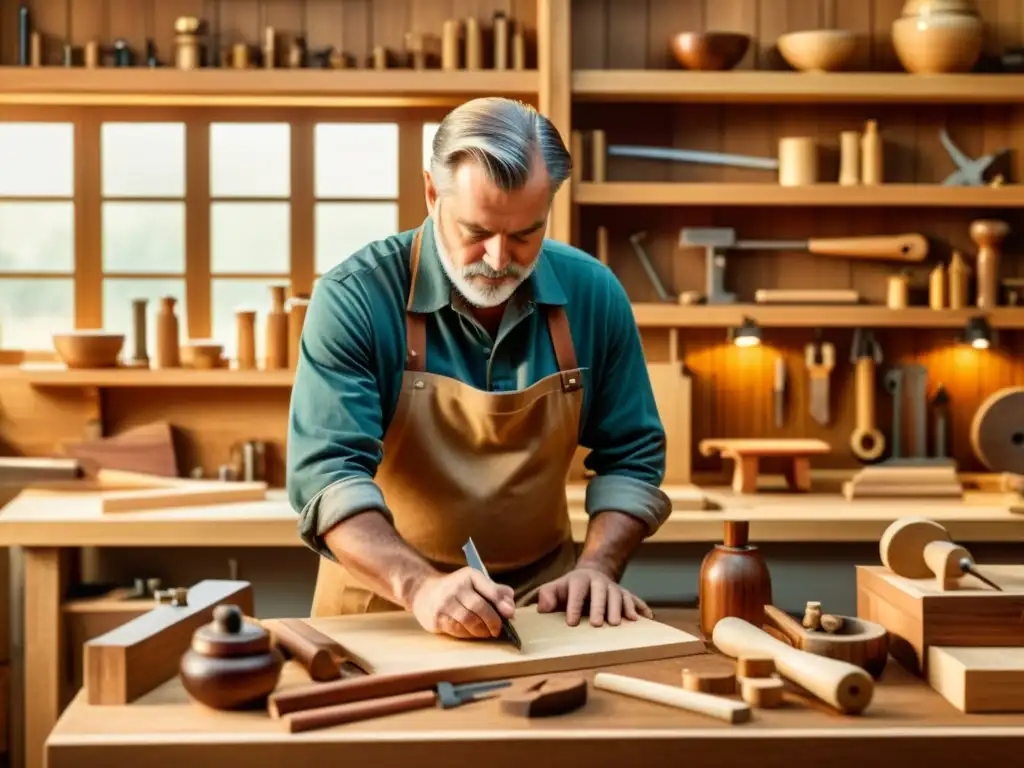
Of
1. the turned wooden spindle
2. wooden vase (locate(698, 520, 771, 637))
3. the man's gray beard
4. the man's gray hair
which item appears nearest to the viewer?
wooden vase (locate(698, 520, 771, 637))

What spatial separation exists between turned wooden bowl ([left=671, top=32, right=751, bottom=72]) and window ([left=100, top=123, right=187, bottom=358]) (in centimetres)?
186

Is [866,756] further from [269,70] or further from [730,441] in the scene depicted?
[269,70]

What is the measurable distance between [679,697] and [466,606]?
1.18 ft

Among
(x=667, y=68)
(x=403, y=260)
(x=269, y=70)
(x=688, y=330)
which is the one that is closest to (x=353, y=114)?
(x=269, y=70)

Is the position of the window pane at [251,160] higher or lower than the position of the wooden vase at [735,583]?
higher

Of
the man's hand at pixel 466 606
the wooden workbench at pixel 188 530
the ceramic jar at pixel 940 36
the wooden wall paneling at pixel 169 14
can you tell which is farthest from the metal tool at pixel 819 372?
the man's hand at pixel 466 606

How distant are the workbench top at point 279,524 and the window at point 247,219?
40.3 inches

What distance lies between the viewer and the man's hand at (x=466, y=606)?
72.2 inches

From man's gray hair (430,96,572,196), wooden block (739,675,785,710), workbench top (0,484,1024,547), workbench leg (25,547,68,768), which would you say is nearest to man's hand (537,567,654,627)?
wooden block (739,675,785,710)

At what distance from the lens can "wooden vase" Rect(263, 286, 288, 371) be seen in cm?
448

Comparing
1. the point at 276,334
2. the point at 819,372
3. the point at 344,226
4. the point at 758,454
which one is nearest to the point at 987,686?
the point at 758,454

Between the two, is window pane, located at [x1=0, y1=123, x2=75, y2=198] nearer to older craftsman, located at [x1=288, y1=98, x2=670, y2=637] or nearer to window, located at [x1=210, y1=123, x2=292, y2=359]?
window, located at [x1=210, y1=123, x2=292, y2=359]

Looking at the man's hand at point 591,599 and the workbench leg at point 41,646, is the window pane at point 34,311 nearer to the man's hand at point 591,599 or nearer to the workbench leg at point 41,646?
the workbench leg at point 41,646

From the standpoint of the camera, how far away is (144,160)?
473cm
